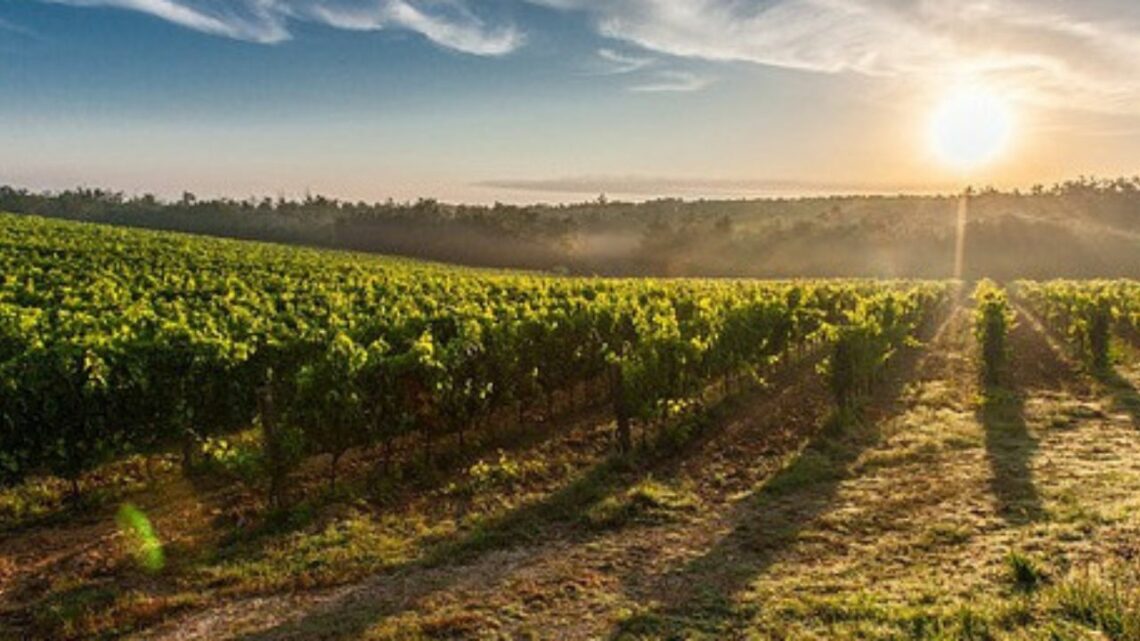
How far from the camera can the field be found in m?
8.88

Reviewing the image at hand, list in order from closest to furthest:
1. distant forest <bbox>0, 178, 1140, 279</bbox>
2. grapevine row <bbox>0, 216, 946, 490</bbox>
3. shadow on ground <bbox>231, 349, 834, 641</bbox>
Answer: shadow on ground <bbox>231, 349, 834, 641</bbox>
grapevine row <bbox>0, 216, 946, 490</bbox>
distant forest <bbox>0, 178, 1140, 279</bbox>

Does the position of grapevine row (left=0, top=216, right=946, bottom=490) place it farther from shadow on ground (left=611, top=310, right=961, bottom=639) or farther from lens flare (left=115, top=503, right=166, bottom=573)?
shadow on ground (left=611, top=310, right=961, bottom=639)

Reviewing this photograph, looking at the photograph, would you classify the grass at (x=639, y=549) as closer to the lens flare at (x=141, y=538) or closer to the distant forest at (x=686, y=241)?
the lens flare at (x=141, y=538)

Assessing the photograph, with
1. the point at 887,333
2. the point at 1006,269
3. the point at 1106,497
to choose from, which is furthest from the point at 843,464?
the point at 1006,269

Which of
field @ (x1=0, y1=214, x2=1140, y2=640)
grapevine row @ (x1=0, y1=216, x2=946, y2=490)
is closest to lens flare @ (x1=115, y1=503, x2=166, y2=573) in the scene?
field @ (x1=0, y1=214, x2=1140, y2=640)

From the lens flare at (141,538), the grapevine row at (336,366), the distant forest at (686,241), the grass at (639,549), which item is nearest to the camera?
the grass at (639,549)

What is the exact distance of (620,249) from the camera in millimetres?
115500

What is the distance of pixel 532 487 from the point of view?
13.5 meters

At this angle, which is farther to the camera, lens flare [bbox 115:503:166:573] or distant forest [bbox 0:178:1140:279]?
distant forest [bbox 0:178:1140:279]

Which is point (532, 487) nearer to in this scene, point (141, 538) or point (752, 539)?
point (752, 539)

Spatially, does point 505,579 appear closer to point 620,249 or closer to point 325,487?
point 325,487

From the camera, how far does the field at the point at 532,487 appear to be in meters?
8.88

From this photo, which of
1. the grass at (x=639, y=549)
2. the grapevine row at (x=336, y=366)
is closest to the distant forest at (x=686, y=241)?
the grapevine row at (x=336, y=366)

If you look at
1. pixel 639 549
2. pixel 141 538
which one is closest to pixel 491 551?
pixel 639 549
